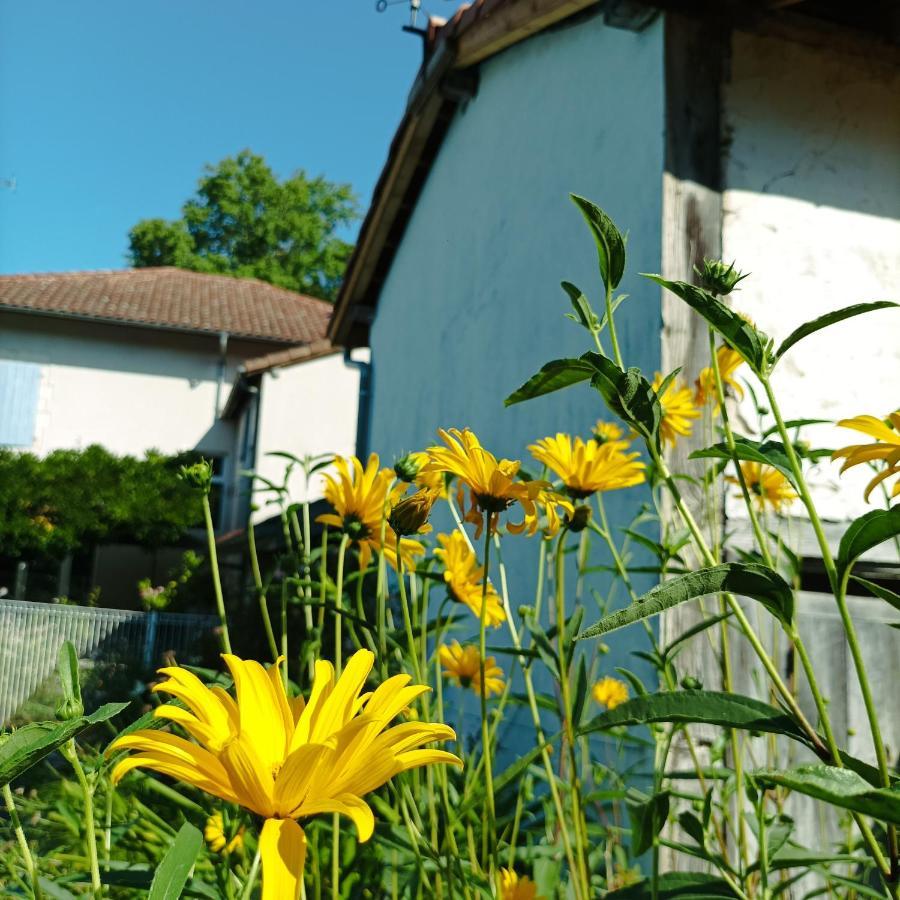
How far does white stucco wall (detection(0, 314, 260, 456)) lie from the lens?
47.8ft

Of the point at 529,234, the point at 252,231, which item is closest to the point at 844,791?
the point at 529,234

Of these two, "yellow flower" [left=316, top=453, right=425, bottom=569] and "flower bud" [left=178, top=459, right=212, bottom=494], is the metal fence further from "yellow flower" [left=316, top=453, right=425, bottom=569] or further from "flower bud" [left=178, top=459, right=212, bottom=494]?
"flower bud" [left=178, top=459, right=212, bottom=494]

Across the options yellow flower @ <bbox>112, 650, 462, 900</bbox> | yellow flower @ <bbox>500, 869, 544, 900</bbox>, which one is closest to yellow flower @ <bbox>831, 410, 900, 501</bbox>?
yellow flower @ <bbox>112, 650, 462, 900</bbox>

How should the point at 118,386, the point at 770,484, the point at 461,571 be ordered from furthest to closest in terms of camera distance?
the point at 118,386 → the point at 770,484 → the point at 461,571

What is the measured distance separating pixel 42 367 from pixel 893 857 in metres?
15.4

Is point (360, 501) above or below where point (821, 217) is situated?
below

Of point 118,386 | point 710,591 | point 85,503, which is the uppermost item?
point 118,386

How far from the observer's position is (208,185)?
25203mm

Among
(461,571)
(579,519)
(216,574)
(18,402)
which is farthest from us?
(18,402)

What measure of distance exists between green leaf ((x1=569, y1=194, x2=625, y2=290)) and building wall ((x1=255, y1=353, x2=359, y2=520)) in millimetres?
11986

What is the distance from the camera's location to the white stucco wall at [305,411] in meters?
13.0

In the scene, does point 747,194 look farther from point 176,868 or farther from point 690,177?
point 176,868

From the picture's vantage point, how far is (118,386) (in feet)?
48.5

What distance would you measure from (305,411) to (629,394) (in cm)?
1279
